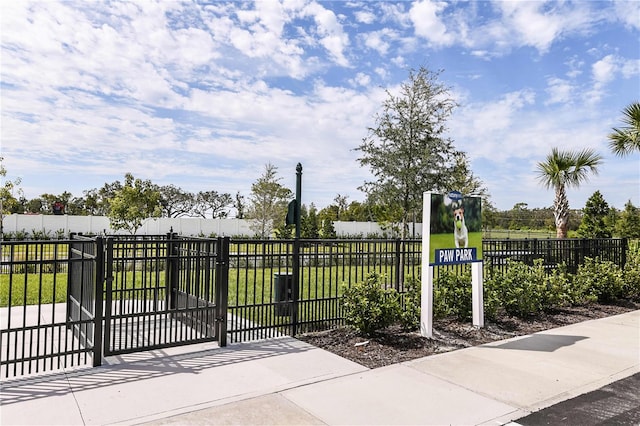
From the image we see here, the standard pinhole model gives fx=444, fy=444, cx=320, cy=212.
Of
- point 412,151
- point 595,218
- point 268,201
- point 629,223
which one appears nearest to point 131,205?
point 268,201

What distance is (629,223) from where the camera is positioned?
2897 centimetres

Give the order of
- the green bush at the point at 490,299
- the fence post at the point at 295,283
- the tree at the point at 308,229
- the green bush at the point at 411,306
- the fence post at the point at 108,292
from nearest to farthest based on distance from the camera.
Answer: the fence post at the point at 108,292, the fence post at the point at 295,283, the green bush at the point at 411,306, the green bush at the point at 490,299, the tree at the point at 308,229

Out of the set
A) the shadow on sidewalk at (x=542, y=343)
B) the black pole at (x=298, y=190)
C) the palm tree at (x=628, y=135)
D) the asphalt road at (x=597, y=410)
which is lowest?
the asphalt road at (x=597, y=410)

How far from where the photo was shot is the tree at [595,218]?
2608cm

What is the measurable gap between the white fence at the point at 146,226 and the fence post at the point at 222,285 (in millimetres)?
30333

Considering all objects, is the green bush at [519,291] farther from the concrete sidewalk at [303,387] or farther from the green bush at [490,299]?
the concrete sidewalk at [303,387]

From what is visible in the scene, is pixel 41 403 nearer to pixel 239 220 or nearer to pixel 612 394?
pixel 612 394

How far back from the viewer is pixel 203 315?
6.14 meters

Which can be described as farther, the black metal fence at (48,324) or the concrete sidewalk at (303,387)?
the black metal fence at (48,324)

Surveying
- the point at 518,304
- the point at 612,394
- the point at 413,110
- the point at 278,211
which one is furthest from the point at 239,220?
the point at 612,394

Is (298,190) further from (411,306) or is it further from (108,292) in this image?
(108,292)

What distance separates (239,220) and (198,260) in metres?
40.1

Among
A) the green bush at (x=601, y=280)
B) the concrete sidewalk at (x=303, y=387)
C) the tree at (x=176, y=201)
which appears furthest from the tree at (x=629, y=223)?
the tree at (x=176, y=201)

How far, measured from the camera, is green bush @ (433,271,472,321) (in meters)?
7.62
